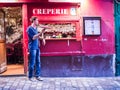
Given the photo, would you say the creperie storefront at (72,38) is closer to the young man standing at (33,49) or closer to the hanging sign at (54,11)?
the hanging sign at (54,11)

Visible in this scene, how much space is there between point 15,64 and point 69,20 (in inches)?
199

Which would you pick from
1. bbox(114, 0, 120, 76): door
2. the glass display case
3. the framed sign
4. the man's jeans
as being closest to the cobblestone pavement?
the man's jeans

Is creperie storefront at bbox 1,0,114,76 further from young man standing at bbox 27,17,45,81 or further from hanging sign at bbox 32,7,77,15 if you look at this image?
young man standing at bbox 27,17,45,81

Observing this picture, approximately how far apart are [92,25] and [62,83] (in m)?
2.33

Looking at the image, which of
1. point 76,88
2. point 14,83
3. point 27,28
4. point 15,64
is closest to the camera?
point 76,88

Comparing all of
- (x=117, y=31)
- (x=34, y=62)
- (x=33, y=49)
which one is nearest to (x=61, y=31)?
(x=33, y=49)

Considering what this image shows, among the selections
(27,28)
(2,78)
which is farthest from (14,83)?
(27,28)

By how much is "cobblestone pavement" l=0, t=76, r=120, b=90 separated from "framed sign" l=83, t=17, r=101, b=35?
4.90 feet

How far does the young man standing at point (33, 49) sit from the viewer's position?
465 inches

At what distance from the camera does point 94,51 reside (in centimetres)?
1267

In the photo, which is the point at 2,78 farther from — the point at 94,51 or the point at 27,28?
the point at 94,51

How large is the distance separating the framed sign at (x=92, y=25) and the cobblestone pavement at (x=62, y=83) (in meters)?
1.49

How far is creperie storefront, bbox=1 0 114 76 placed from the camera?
12.6 meters

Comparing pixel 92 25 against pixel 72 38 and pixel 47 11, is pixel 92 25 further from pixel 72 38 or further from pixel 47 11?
pixel 47 11
